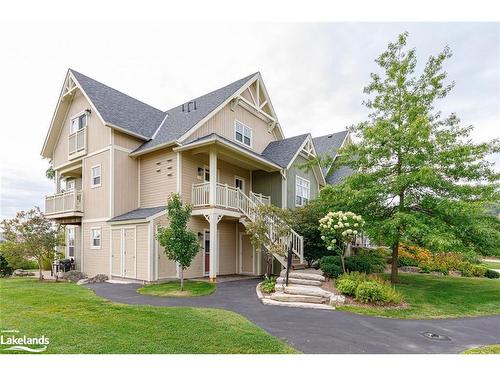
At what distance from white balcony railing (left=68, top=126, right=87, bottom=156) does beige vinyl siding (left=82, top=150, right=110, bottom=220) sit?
897mm

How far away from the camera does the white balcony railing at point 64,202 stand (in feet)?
54.6

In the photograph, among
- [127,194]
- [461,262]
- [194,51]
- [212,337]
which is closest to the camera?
[212,337]

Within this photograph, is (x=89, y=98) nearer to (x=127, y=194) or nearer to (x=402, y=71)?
(x=127, y=194)

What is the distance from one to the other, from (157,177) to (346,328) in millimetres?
11312

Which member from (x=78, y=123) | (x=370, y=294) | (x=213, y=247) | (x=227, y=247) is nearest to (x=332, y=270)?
(x=370, y=294)

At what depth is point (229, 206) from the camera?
14.1 metres

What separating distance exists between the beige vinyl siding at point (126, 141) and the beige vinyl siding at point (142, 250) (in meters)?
4.80

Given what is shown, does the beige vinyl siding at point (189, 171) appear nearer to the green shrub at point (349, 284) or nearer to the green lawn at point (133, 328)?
the green lawn at point (133, 328)

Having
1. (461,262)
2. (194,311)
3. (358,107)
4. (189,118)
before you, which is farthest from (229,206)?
(461,262)

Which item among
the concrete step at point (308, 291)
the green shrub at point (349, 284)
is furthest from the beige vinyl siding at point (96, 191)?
the green shrub at point (349, 284)

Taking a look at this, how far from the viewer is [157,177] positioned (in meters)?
14.9

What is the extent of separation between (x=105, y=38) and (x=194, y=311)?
7.81m

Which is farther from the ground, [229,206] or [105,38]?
[105,38]

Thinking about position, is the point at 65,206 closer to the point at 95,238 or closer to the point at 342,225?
the point at 95,238
